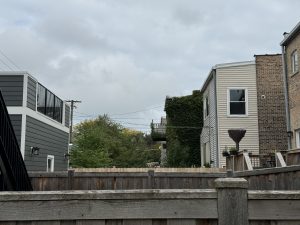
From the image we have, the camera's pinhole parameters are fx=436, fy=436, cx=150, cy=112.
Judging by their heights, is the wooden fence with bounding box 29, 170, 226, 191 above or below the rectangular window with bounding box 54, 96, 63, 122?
below

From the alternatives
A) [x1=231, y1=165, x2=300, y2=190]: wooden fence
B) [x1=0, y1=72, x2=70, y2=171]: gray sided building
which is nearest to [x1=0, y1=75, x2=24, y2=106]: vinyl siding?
[x1=0, y1=72, x2=70, y2=171]: gray sided building

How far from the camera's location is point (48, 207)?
9.85ft

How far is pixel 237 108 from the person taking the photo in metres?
23.9

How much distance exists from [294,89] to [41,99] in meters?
11.4

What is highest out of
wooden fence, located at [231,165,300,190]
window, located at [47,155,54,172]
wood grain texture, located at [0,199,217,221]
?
window, located at [47,155,54,172]

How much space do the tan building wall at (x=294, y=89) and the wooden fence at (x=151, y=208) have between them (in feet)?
49.5

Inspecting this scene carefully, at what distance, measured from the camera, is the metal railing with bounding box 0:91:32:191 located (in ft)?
17.8

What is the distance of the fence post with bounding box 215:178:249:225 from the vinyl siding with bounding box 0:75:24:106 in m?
15.9

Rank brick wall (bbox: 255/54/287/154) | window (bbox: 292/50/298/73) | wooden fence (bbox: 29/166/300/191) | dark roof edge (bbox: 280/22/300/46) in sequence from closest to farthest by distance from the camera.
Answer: wooden fence (bbox: 29/166/300/191) < dark roof edge (bbox: 280/22/300/46) < window (bbox: 292/50/298/73) < brick wall (bbox: 255/54/287/154)

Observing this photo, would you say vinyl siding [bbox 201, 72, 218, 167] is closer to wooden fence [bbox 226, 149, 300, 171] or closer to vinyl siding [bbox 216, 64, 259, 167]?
vinyl siding [bbox 216, 64, 259, 167]

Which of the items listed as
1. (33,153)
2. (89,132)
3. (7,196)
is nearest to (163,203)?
(7,196)

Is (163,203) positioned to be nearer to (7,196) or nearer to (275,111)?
(7,196)

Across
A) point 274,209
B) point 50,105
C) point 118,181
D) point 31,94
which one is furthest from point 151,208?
point 50,105

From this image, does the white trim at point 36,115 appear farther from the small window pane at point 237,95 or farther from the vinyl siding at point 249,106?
the small window pane at point 237,95
